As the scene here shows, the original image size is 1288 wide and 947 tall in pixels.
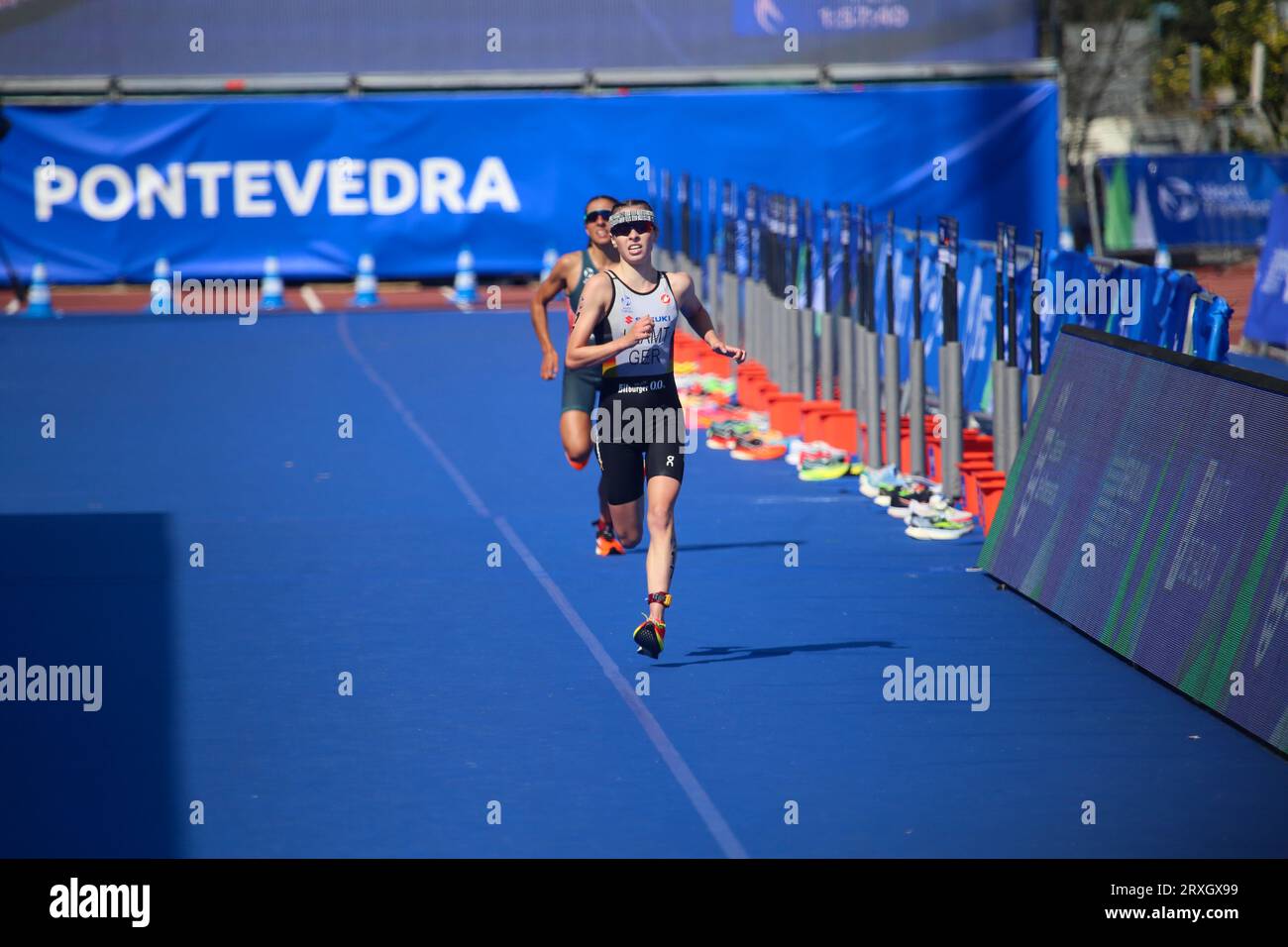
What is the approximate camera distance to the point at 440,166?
107ft

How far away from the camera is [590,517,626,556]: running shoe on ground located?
13758mm

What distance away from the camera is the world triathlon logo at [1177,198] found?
3497 centimetres

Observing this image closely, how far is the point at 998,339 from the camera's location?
47.2 ft

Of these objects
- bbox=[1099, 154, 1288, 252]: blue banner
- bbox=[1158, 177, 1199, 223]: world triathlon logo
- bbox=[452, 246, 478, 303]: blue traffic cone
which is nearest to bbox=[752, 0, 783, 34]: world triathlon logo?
bbox=[452, 246, 478, 303]: blue traffic cone

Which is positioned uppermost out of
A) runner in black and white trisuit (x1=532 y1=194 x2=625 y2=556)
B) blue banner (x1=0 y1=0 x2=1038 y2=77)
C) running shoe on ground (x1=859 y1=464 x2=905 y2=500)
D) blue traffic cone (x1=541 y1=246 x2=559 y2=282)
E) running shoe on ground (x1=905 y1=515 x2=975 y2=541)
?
blue banner (x1=0 y1=0 x2=1038 y2=77)

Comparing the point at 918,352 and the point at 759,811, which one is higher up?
the point at 918,352

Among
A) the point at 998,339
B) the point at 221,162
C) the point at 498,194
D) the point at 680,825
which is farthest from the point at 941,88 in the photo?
the point at 680,825

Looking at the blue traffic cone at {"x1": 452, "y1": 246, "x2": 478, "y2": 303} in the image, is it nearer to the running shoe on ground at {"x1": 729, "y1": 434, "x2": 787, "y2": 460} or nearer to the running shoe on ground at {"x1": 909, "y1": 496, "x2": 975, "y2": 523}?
the running shoe on ground at {"x1": 729, "y1": 434, "x2": 787, "y2": 460}

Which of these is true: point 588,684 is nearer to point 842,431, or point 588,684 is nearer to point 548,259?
point 842,431

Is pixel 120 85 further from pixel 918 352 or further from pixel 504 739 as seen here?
pixel 504 739

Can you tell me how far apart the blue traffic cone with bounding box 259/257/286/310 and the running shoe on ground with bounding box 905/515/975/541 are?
732 inches

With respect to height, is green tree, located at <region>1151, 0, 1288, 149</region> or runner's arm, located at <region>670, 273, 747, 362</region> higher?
green tree, located at <region>1151, 0, 1288, 149</region>

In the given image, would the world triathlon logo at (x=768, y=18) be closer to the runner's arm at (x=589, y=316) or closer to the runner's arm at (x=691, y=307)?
the runner's arm at (x=691, y=307)
